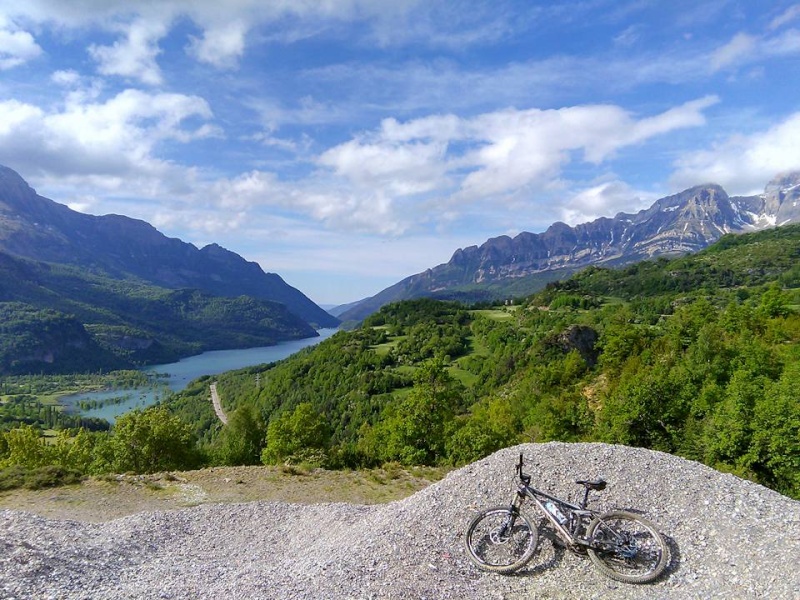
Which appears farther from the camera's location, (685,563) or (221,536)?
(221,536)

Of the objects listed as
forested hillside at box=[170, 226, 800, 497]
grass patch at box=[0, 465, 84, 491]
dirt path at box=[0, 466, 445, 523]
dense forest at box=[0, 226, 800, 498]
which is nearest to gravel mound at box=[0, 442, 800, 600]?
dirt path at box=[0, 466, 445, 523]

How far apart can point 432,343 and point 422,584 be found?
126 m

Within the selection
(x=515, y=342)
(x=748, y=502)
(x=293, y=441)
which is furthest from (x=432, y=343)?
(x=748, y=502)

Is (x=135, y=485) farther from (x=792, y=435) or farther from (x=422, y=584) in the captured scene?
(x=792, y=435)

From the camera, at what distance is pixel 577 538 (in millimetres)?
10000

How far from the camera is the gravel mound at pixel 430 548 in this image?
951 centimetres

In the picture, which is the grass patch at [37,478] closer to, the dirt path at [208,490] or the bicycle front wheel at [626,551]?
the dirt path at [208,490]

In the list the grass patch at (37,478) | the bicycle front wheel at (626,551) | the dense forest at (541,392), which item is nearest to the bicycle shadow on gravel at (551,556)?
the bicycle front wheel at (626,551)

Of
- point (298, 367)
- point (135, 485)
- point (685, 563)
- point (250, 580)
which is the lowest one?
point (298, 367)

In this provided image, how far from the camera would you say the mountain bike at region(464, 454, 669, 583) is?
31.9ft

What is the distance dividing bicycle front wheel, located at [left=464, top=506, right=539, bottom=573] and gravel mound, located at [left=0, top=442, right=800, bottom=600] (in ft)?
0.99

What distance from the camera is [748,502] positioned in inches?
457

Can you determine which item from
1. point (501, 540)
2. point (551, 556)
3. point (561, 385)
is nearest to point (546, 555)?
point (551, 556)

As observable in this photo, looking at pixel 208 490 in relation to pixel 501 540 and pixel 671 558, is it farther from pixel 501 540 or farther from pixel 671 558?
pixel 671 558
